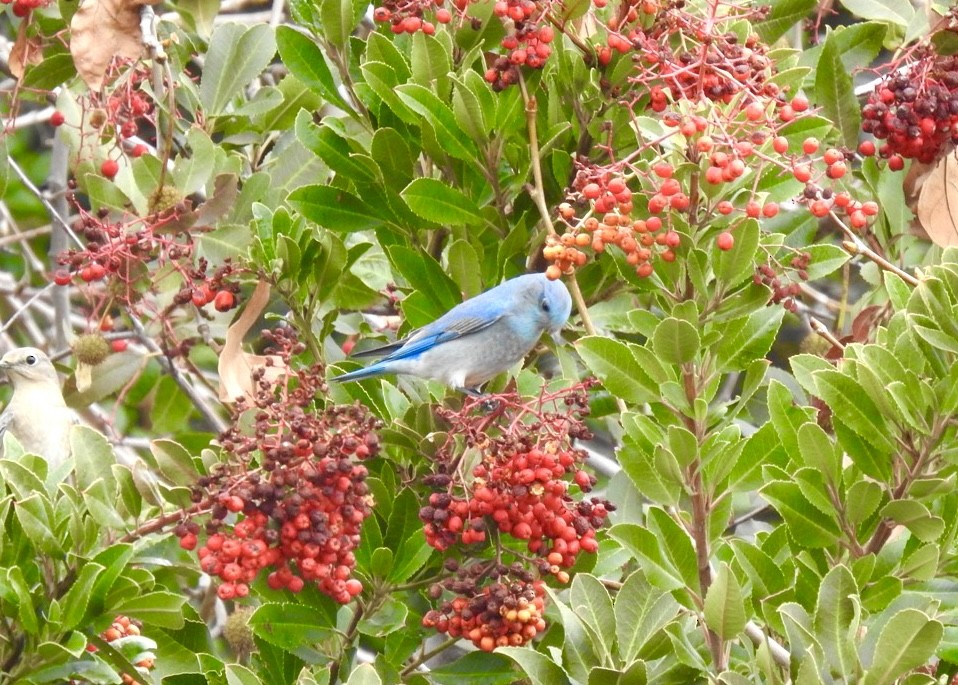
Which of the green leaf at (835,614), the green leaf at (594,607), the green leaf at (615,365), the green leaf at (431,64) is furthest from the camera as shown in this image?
the green leaf at (431,64)

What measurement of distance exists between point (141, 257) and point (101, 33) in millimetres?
738

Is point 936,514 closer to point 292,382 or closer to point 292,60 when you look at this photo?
point 292,382

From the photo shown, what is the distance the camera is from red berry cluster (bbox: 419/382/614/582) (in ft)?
10.4

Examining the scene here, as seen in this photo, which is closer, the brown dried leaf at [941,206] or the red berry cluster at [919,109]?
the red berry cluster at [919,109]

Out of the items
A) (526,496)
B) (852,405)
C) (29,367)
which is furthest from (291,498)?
(29,367)

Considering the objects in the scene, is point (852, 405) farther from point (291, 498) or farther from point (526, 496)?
point (291, 498)

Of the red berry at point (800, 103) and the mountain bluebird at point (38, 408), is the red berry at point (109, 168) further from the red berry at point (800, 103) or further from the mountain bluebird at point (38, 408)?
the red berry at point (800, 103)

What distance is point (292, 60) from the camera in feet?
13.7

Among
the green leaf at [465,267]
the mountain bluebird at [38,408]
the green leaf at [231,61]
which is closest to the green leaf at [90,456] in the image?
the green leaf at [465,267]

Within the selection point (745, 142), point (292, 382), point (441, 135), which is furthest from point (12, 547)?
point (745, 142)

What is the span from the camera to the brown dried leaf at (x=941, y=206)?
389 cm

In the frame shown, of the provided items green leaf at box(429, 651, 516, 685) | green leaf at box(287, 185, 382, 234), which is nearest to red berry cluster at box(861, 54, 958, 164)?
green leaf at box(287, 185, 382, 234)

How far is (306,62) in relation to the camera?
164 inches

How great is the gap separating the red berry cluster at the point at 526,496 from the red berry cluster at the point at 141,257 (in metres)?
0.98
